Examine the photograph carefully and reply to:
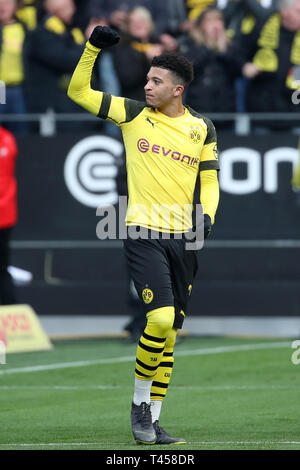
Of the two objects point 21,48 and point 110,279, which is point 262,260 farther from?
point 21,48

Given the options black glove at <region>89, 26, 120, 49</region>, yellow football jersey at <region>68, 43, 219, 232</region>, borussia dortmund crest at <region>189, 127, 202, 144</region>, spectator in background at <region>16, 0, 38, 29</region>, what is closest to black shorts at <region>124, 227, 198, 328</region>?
yellow football jersey at <region>68, 43, 219, 232</region>

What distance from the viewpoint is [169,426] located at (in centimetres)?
806

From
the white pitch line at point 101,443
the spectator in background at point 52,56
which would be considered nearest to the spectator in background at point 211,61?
the spectator in background at point 52,56

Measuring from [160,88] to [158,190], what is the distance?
2.26ft

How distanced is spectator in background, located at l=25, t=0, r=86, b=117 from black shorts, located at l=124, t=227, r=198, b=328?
8.58 meters

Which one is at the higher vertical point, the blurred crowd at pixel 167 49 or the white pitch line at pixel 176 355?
the blurred crowd at pixel 167 49

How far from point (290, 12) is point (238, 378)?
6560mm

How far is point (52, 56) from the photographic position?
15.7 m

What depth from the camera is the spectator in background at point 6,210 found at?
13492mm

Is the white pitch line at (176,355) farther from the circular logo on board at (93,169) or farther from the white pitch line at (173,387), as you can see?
the circular logo on board at (93,169)

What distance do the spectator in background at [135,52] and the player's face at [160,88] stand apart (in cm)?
780

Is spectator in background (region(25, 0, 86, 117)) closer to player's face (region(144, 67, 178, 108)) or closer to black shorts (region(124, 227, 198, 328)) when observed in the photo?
player's face (region(144, 67, 178, 108))
